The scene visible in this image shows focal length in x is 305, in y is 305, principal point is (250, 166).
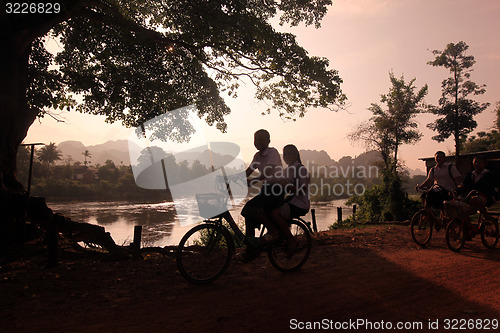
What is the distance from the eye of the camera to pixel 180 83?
11.6 meters

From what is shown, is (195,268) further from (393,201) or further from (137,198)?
(137,198)

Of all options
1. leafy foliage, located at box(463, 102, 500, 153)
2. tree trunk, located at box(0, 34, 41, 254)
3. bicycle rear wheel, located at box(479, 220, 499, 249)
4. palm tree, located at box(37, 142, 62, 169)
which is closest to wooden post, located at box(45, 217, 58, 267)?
tree trunk, located at box(0, 34, 41, 254)

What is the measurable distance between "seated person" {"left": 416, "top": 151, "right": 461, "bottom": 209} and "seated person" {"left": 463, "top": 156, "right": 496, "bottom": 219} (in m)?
0.44

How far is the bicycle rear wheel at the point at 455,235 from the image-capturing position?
677 cm

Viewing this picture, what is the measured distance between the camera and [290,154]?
4879 millimetres

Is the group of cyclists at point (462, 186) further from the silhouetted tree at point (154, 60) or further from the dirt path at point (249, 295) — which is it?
the silhouetted tree at point (154, 60)

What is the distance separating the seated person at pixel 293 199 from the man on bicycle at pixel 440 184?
417 centimetres

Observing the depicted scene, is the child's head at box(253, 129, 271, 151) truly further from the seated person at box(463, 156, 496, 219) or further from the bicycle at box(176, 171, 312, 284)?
the seated person at box(463, 156, 496, 219)

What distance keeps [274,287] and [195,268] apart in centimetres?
119

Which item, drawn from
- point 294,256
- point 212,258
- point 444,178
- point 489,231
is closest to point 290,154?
point 294,256

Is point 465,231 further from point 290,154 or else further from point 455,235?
point 290,154

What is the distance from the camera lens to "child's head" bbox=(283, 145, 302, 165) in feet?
16.0

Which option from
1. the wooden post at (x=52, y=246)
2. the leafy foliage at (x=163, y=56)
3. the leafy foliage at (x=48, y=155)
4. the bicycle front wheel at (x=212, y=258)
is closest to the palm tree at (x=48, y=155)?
the leafy foliage at (x=48, y=155)

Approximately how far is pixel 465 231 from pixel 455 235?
22 cm
